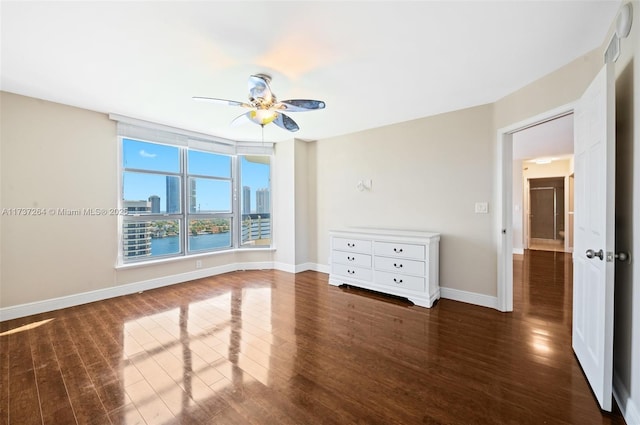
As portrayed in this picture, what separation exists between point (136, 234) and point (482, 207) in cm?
490

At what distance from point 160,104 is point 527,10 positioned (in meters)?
3.66

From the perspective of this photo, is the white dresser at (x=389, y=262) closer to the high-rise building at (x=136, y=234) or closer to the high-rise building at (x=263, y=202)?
the high-rise building at (x=263, y=202)

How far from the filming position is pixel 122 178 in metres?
3.80

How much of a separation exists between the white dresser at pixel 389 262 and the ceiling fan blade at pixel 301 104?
1974mm

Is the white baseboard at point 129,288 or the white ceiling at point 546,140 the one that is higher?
the white ceiling at point 546,140

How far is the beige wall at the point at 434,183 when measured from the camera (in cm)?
333

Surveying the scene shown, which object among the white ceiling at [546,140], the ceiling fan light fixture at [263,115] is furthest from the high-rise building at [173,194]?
the white ceiling at [546,140]

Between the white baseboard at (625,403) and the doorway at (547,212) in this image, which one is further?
the doorway at (547,212)

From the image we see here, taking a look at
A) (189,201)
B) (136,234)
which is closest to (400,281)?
(189,201)

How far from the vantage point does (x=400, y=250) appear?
11.4 feet

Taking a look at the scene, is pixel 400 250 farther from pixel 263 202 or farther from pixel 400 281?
pixel 263 202

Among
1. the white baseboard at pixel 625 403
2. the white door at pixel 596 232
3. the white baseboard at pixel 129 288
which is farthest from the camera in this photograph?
the white baseboard at pixel 129 288

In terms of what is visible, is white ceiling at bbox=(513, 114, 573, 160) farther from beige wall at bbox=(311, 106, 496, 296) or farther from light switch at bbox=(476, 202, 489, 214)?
light switch at bbox=(476, 202, 489, 214)

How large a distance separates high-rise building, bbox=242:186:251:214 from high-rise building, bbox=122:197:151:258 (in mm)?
1596
